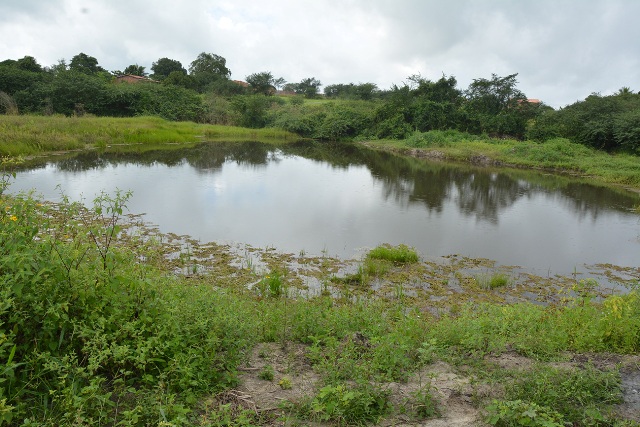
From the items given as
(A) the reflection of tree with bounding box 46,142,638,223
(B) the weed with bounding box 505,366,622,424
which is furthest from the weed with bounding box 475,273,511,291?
(A) the reflection of tree with bounding box 46,142,638,223

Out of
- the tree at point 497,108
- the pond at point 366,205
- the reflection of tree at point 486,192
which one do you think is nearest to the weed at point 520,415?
the pond at point 366,205

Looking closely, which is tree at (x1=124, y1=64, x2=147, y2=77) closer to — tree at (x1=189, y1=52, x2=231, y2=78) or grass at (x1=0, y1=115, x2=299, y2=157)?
tree at (x1=189, y1=52, x2=231, y2=78)

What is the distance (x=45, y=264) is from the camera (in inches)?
101

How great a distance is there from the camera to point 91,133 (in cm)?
2091

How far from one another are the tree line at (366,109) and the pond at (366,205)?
24.4 ft

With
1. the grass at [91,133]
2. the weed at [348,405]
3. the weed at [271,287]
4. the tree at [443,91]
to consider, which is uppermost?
the tree at [443,91]

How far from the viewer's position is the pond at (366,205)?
8586mm

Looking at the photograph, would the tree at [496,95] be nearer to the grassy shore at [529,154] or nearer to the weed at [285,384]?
the grassy shore at [529,154]

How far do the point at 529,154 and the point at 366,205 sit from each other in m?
14.5

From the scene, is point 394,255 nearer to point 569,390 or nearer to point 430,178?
point 569,390

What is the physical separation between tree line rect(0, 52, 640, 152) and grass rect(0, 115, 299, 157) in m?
4.07

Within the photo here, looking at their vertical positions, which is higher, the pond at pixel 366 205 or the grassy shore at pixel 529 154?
the grassy shore at pixel 529 154

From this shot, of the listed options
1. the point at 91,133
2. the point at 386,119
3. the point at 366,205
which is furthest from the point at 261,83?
the point at 366,205

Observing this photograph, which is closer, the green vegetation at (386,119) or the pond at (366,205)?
the pond at (366,205)
